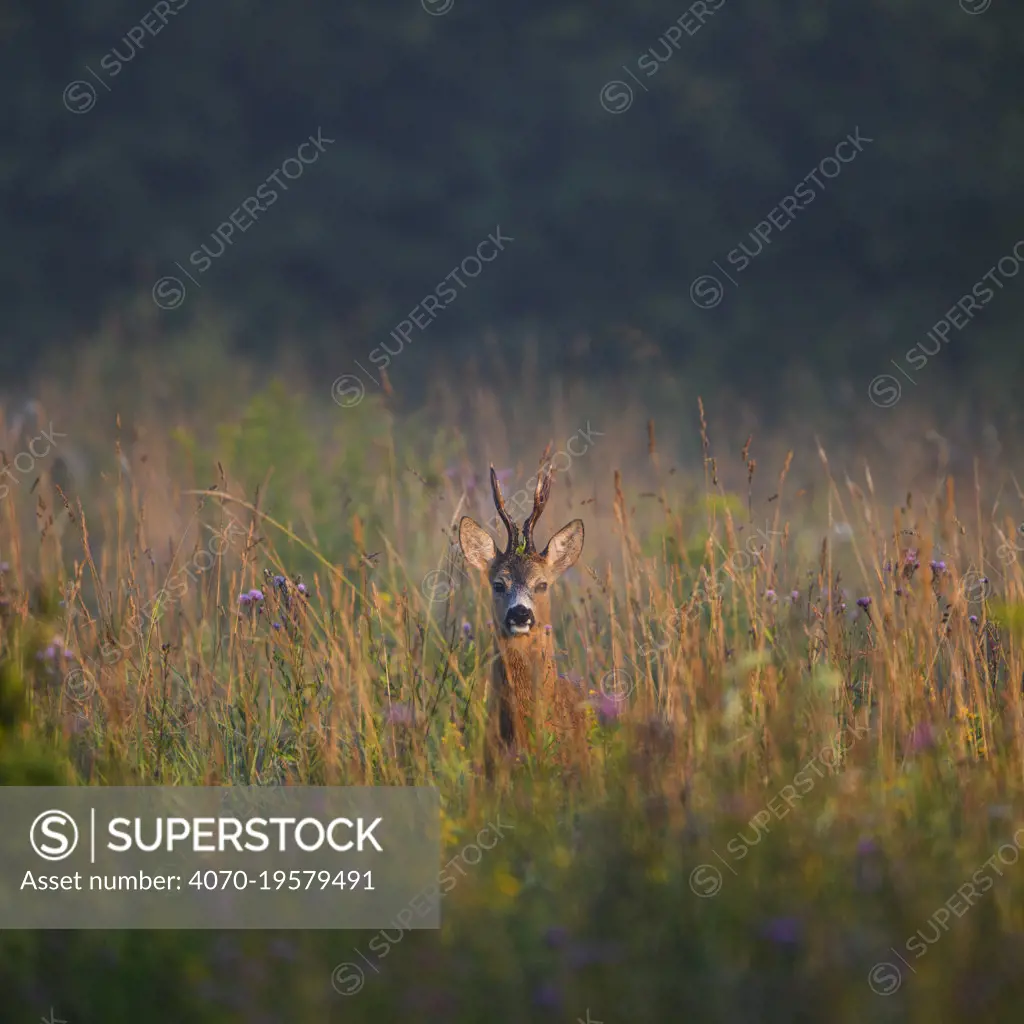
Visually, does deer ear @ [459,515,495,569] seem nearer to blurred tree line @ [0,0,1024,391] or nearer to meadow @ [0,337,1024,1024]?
meadow @ [0,337,1024,1024]

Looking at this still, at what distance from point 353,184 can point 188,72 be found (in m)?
2.83

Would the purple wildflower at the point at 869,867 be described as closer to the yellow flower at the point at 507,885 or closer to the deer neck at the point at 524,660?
the yellow flower at the point at 507,885

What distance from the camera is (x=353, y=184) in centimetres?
1955

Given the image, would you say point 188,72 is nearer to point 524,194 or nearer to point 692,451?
point 524,194

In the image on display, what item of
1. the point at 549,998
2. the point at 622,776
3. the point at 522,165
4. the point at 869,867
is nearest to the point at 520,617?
the point at 622,776

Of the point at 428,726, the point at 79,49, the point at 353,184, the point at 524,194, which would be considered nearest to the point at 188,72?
the point at 79,49

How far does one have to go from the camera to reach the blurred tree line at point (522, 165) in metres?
18.0

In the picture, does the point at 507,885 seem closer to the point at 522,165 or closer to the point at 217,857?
the point at 217,857

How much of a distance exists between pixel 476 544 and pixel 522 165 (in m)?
15.0

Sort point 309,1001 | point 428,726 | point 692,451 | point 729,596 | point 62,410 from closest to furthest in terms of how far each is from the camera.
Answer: point 309,1001 → point 428,726 → point 729,596 → point 62,410 → point 692,451

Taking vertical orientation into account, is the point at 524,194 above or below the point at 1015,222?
above

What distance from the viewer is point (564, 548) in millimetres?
5605

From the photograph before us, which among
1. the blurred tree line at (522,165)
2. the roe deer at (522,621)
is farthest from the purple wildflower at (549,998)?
the blurred tree line at (522,165)

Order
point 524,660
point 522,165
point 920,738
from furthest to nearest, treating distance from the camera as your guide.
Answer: point 522,165 → point 524,660 → point 920,738
